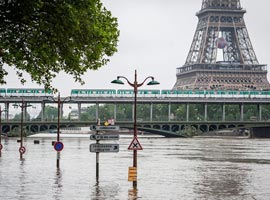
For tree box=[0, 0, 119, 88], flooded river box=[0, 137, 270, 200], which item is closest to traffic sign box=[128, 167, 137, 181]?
flooded river box=[0, 137, 270, 200]

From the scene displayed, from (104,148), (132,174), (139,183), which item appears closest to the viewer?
(132,174)

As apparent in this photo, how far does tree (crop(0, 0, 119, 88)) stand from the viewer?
27328 mm

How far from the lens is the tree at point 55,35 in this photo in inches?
1076

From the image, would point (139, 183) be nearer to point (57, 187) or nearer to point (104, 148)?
point (104, 148)

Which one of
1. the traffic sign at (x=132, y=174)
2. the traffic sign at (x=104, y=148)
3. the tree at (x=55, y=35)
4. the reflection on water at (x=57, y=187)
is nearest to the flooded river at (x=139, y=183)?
the reflection on water at (x=57, y=187)

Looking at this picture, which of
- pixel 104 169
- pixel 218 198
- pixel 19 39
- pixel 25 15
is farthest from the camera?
pixel 104 169

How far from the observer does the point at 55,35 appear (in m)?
28.5

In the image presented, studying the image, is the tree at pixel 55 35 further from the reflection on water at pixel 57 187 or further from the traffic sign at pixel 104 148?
the traffic sign at pixel 104 148

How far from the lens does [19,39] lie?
2927 cm

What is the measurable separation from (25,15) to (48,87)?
469 centimetres

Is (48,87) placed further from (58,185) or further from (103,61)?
(58,185)

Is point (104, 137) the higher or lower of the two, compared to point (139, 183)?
higher

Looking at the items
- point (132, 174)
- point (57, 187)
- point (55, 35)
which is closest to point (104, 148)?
point (132, 174)

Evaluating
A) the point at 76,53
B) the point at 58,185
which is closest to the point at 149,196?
the point at 58,185
